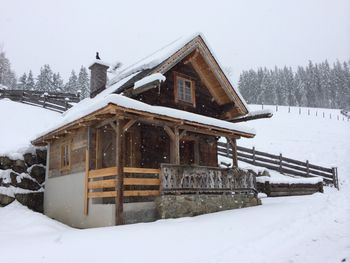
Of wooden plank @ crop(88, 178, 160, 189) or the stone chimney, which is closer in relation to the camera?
wooden plank @ crop(88, 178, 160, 189)

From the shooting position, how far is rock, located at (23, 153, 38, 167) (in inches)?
640

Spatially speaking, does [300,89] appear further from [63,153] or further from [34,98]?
[63,153]

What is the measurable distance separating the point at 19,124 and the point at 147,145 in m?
10.6

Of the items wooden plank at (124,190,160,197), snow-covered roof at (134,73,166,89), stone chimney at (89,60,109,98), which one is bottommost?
wooden plank at (124,190,160,197)

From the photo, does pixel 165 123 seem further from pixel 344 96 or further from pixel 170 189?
pixel 344 96

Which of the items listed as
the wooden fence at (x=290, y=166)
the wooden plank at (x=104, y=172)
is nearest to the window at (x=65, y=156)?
the wooden plank at (x=104, y=172)

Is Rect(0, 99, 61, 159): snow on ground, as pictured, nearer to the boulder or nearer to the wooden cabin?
the boulder

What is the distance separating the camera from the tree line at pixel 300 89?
3533 inches

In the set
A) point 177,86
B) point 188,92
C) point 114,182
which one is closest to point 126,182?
point 114,182

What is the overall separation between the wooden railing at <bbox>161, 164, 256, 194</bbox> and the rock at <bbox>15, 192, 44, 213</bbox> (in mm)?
8135

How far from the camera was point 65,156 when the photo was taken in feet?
46.8

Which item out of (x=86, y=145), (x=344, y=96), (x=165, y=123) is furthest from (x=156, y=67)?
(x=344, y=96)

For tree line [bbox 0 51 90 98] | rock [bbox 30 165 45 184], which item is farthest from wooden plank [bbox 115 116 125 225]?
tree line [bbox 0 51 90 98]

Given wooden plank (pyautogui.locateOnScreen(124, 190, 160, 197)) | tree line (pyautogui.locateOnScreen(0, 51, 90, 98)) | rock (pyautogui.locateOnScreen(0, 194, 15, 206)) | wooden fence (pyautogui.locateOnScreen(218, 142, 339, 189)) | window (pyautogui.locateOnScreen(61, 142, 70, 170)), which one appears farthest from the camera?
tree line (pyautogui.locateOnScreen(0, 51, 90, 98))
